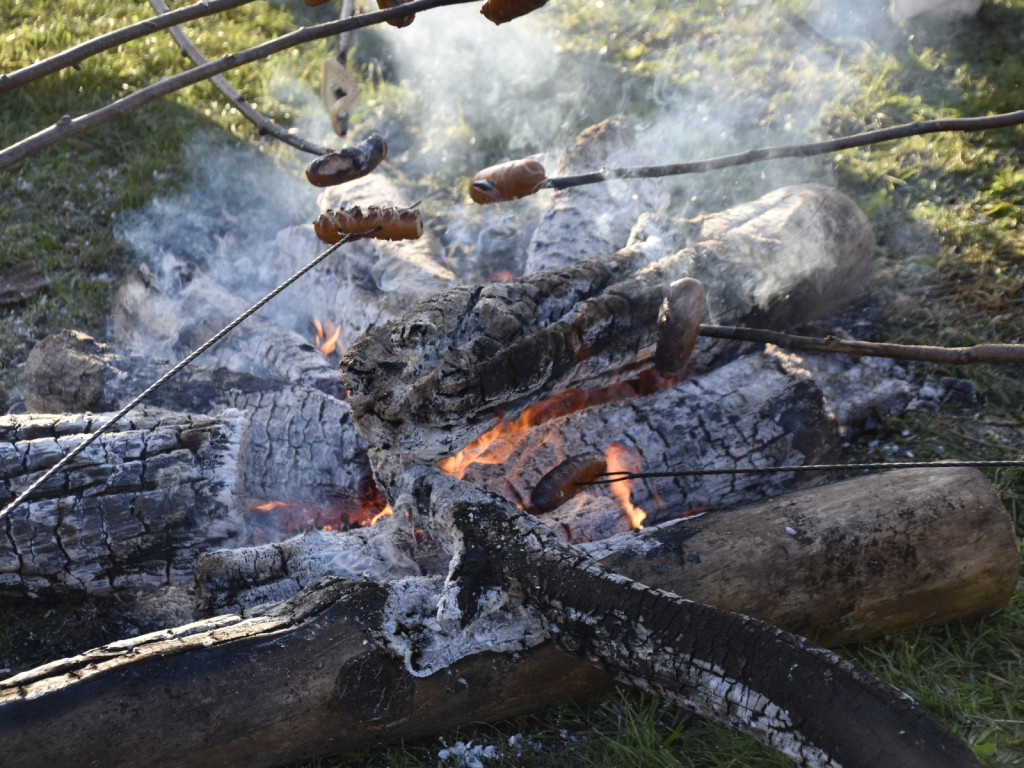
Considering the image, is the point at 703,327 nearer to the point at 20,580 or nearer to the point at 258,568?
the point at 258,568

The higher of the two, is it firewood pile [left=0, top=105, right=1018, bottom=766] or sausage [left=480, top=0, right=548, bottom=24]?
sausage [left=480, top=0, right=548, bottom=24]

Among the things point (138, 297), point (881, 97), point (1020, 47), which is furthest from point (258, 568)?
point (1020, 47)

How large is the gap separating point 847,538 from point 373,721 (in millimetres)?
1329

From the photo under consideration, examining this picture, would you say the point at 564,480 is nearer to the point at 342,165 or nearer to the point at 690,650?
the point at 690,650

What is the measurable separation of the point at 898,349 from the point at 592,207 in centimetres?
182

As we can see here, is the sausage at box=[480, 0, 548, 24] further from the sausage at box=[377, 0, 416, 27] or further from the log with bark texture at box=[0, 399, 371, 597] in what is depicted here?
the log with bark texture at box=[0, 399, 371, 597]

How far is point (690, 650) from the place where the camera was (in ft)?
6.12

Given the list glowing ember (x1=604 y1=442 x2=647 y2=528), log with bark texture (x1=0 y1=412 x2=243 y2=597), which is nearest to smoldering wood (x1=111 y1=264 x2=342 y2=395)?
log with bark texture (x1=0 y1=412 x2=243 y2=597)

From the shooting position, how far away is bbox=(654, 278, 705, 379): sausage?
276 centimetres

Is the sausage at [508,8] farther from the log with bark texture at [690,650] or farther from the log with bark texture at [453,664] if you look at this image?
the log with bark texture at [453,664]

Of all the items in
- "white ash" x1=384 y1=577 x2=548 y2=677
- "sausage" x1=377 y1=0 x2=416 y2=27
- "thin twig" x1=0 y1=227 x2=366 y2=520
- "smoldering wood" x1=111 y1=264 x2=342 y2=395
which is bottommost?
"smoldering wood" x1=111 y1=264 x2=342 y2=395

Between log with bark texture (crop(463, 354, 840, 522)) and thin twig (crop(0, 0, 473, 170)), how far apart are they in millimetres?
1425

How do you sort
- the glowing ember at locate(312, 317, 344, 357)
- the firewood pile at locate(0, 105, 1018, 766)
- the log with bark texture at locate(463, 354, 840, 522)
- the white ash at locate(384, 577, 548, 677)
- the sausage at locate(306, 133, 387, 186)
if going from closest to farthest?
the firewood pile at locate(0, 105, 1018, 766) < the white ash at locate(384, 577, 548, 677) < the sausage at locate(306, 133, 387, 186) < the log with bark texture at locate(463, 354, 840, 522) < the glowing ember at locate(312, 317, 344, 357)

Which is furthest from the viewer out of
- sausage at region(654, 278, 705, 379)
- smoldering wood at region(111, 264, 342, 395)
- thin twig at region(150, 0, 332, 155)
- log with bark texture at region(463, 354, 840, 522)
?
smoldering wood at region(111, 264, 342, 395)
